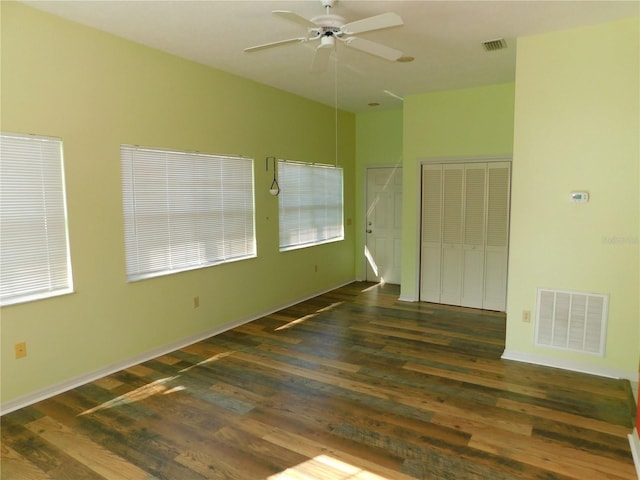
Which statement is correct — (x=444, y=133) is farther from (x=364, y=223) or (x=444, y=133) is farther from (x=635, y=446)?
(x=635, y=446)

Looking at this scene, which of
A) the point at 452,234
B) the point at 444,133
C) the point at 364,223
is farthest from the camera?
the point at 364,223

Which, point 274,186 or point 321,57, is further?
point 274,186

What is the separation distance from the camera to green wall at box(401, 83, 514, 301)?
5.18m

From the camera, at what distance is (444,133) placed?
5.48 metres

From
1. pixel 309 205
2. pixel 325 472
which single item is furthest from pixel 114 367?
pixel 309 205

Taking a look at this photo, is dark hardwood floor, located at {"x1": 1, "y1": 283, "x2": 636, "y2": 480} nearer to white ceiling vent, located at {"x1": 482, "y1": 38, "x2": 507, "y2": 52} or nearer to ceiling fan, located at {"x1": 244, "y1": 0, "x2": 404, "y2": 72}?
ceiling fan, located at {"x1": 244, "y1": 0, "x2": 404, "y2": 72}

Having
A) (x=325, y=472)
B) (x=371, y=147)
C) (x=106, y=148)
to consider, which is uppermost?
(x=371, y=147)

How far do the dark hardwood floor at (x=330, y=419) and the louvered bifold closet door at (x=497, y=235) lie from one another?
4.69ft

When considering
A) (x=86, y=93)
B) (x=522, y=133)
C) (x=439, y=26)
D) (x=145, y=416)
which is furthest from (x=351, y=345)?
(x=86, y=93)

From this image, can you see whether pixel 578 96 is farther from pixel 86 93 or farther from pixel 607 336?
pixel 86 93

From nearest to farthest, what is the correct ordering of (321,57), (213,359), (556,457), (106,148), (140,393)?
(556,457)
(321,57)
(140,393)
(106,148)
(213,359)

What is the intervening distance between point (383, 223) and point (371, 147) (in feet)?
4.15

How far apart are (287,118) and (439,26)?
2580 millimetres

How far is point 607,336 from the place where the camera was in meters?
3.52
